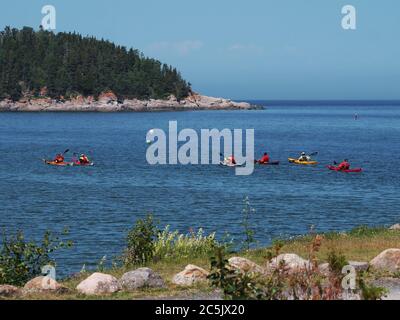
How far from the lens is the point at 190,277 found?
1795 centimetres

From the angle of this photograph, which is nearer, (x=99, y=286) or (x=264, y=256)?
(x=264, y=256)

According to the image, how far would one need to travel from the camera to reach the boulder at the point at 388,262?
18719 mm

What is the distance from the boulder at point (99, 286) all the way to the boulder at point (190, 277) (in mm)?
1461

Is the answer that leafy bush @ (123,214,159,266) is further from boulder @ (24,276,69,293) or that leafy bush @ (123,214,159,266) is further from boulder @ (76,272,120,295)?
boulder @ (24,276,69,293)

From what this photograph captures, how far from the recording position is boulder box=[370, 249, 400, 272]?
1872cm

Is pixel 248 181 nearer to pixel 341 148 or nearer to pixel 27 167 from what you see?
pixel 27 167

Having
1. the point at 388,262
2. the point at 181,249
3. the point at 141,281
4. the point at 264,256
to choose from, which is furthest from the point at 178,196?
the point at 264,256

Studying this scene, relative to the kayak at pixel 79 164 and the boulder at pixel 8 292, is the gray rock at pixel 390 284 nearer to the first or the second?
Result: the boulder at pixel 8 292

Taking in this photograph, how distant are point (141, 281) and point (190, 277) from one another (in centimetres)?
115

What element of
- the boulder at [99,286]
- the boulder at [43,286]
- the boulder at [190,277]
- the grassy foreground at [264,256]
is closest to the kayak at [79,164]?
the grassy foreground at [264,256]

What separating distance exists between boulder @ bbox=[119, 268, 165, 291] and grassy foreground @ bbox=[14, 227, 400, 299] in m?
0.30

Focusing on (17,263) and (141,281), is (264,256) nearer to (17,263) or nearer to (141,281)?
(141,281)

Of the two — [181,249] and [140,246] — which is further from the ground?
[140,246]

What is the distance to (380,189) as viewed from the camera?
182ft
